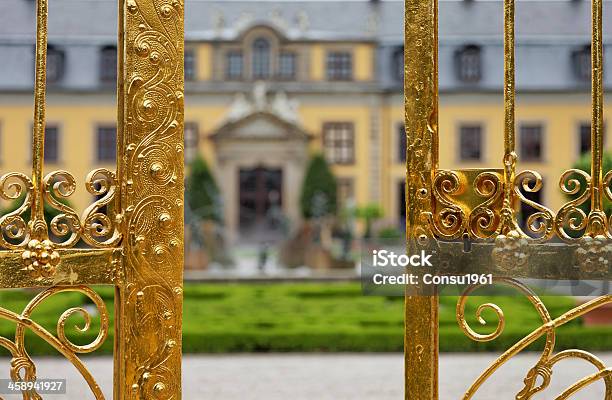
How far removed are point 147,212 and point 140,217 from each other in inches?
0.7

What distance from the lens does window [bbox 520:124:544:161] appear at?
13781 mm

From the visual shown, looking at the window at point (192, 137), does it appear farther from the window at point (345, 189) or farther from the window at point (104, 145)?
the window at point (345, 189)

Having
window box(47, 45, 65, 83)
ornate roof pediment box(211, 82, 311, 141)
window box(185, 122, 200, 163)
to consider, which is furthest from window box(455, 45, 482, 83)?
window box(47, 45, 65, 83)

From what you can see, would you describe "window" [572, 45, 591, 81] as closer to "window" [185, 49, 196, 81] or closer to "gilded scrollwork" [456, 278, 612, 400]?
"window" [185, 49, 196, 81]

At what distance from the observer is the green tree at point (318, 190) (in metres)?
14.0

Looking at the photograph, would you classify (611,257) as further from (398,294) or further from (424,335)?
(398,294)

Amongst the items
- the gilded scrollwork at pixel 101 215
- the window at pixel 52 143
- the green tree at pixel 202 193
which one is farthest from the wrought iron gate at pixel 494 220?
the window at pixel 52 143

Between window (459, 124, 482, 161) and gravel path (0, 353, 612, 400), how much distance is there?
28.4ft

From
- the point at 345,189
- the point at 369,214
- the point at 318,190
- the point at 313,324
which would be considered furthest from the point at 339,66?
the point at 313,324

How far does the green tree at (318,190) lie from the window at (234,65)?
2.59 m

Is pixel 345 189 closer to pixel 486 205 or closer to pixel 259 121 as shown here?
pixel 259 121

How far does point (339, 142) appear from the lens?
15.2 m

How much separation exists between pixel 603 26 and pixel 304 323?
4.94m

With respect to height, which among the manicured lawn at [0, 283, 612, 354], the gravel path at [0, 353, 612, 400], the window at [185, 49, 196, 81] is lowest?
the gravel path at [0, 353, 612, 400]
